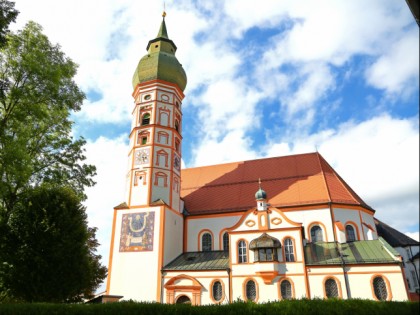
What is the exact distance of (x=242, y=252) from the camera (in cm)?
2453

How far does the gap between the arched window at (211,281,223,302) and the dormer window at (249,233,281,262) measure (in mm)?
3243

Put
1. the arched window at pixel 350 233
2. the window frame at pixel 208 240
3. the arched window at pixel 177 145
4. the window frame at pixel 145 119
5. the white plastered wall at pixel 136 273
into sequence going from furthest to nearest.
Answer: the arched window at pixel 177 145 → the window frame at pixel 145 119 → the window frame at pixel 208 240 → the arched window at pixel 350 233 → the white plastered wall at pixel 136 273

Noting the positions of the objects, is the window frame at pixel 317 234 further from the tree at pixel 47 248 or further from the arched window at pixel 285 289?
the tree at pixel 47 248

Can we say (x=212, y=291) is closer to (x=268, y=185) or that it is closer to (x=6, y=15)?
(x=268, y=185)

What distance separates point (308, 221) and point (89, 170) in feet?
55.5

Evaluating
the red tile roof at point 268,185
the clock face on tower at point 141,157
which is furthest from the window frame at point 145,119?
the red tile roof at point 268,185

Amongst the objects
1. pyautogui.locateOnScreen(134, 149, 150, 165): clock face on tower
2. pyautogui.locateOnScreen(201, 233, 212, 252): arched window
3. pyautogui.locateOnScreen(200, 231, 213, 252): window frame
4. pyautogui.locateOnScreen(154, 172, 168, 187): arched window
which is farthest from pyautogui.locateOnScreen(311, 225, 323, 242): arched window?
→ pyautogui.locateOnScreen(134, 149, 150, 165): clock face on tower

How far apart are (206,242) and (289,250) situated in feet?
25.8

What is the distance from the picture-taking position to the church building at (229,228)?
22188 millimetres

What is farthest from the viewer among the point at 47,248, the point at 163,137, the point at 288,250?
the point at 163,137

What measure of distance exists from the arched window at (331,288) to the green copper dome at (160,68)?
21607 millimetres

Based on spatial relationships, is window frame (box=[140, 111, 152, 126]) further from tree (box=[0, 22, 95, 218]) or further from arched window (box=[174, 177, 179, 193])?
tree (box=[0, 22, 95, 218])

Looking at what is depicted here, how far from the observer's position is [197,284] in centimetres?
2386

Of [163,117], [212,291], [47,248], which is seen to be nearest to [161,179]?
[163,117]
